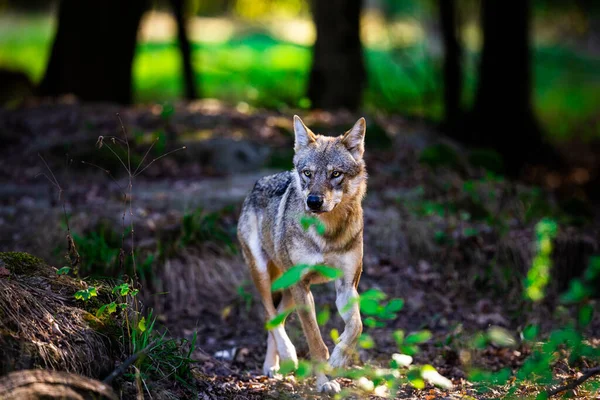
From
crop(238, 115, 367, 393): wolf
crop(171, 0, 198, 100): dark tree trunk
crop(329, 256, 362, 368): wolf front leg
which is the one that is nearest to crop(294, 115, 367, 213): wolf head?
crop(238, 115, 367, 393): wolf

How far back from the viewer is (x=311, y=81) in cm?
1489

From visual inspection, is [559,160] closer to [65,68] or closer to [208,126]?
[208,126]

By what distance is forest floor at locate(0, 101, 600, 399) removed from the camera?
765 centimetres

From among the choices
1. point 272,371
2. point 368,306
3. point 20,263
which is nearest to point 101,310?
point 20,263

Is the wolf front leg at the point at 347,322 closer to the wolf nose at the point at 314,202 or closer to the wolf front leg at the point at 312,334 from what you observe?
the wolf front leg at the point at 312,334

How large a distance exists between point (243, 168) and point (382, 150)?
2562 mm

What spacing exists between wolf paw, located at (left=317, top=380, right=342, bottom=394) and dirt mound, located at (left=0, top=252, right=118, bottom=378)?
1.70 metres

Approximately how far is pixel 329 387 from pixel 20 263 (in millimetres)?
2654

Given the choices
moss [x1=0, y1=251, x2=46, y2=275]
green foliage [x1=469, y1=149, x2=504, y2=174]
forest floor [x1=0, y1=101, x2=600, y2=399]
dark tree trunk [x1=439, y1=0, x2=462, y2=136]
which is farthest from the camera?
dark tree trunk [x1=439, y1=0, x2=462, y2=136]

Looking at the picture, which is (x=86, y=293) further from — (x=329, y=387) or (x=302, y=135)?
(x=302, y=135)

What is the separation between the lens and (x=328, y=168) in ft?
20.1

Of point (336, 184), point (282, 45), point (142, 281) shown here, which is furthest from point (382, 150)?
point (282, 45)

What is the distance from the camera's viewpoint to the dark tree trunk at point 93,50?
14383 millimetres

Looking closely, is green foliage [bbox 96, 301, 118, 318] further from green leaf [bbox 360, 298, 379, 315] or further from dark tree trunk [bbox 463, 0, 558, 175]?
dark tree trunk [bbox 463, 0, 558, 175]
